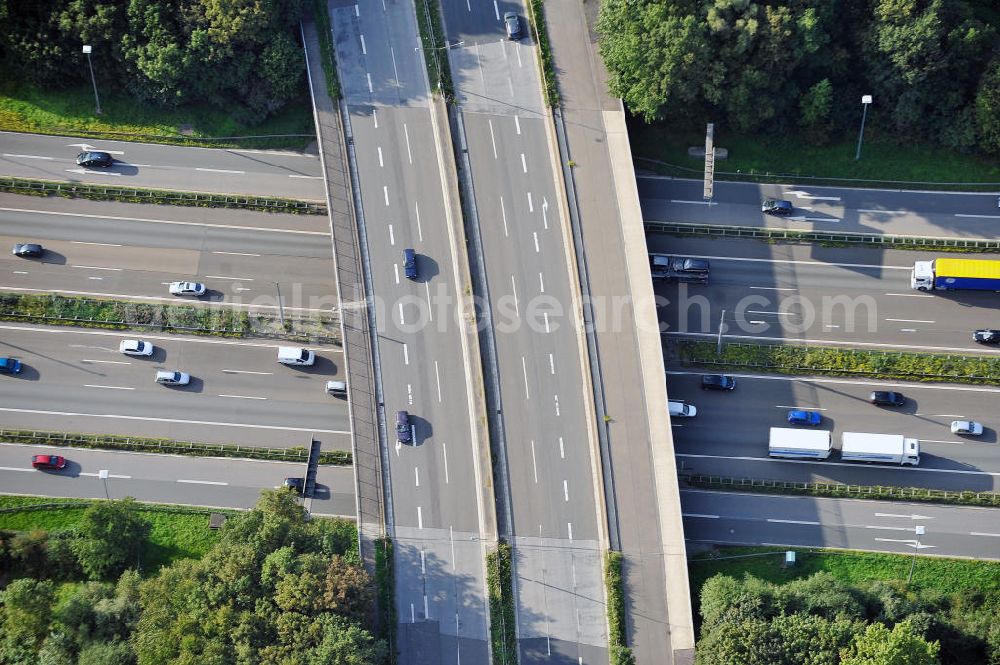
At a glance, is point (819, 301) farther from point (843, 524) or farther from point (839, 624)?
point (839, 624)

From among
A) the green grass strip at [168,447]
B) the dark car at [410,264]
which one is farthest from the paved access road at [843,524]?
the green grass strip at [168,447]

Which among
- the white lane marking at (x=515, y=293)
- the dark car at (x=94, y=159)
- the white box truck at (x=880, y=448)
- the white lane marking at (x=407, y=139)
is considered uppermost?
the dark car at (x=94, y=159)

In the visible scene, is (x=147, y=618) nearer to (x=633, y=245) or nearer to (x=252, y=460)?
(x=252, y=460)

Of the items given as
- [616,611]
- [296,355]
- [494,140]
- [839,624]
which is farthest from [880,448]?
[296,355]

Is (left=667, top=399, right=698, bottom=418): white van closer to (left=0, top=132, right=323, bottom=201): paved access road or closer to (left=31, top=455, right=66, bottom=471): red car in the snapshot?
(left=0, top=132, right=323, bottom=201): paved access road

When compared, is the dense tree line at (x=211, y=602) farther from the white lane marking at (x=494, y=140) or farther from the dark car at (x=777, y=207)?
the dark car at (x=777, y=207)

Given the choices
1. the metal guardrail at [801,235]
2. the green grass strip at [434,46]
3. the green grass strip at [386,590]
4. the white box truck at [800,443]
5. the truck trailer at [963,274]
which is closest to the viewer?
the green grass strip at [386,590]
